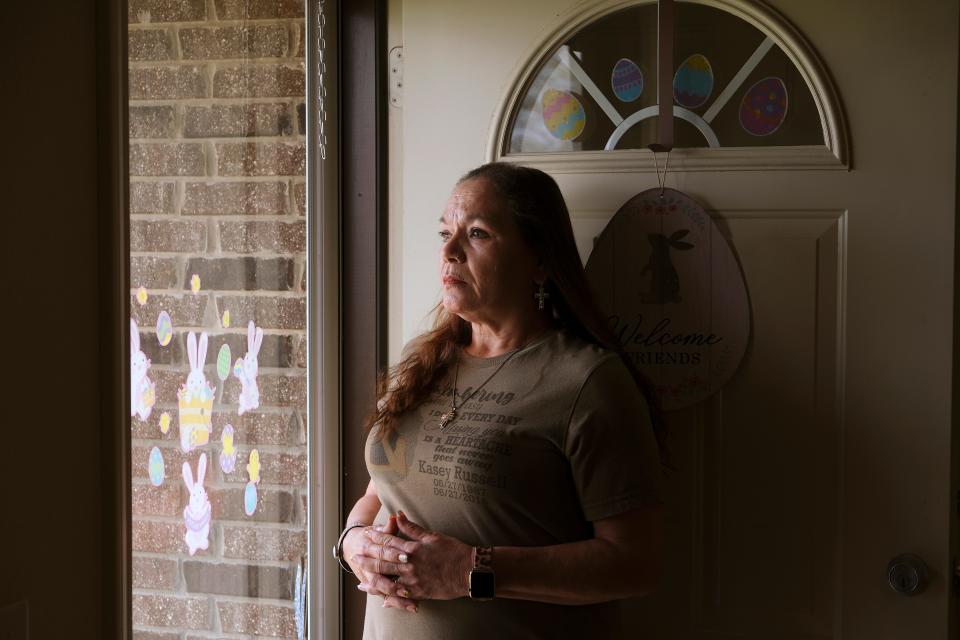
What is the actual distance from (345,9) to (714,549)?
4.73 feet

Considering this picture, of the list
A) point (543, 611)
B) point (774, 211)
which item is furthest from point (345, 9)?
point (543, 611)

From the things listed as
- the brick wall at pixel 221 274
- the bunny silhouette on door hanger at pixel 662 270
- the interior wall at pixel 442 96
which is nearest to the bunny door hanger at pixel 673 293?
the bunny silhouette on door hanger at pixel 662 270

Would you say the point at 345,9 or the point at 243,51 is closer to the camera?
the point at 243,51

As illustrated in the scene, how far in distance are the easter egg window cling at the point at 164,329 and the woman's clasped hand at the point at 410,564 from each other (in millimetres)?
A: 486

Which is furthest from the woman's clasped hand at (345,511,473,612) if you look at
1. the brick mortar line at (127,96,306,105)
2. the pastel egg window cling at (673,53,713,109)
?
the pastel egg window cling at (673,53,713,109)

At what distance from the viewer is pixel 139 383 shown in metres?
1.31

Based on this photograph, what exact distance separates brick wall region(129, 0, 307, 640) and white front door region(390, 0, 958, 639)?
394mm

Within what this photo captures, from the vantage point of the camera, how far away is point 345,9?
6.31 feet

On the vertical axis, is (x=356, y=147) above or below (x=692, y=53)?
below

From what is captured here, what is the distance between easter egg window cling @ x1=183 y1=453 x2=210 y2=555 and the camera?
1.46 meters

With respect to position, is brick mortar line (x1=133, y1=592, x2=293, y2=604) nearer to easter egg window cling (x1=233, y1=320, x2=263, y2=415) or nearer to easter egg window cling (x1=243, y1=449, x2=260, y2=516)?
easter egg window cling (x1=243, y1=449, x2=260, y2=516)

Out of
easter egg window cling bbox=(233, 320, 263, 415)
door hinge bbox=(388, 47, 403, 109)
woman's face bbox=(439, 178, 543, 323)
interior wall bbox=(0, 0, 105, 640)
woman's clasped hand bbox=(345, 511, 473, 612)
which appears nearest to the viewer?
interior wall bbox=(0, 0, 105, 640)

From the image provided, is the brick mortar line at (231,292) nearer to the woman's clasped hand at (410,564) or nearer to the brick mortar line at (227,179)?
the brick mortar line at (227,179)

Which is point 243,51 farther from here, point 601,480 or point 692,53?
point 601,480
